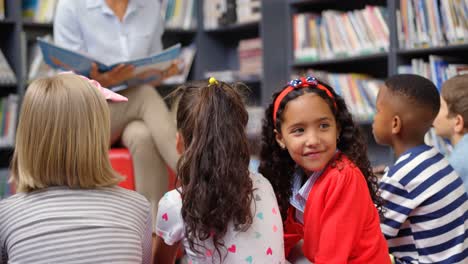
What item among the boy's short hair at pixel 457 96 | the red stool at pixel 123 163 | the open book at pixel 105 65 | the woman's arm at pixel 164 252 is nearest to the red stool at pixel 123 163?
the red stool at pixel 123 163

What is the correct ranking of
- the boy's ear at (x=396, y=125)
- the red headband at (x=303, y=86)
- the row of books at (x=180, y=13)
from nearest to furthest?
1. the red headband at (x=303, y=86)
2. the boy's ear at (x=396, y=125)
3. the row of books at (x=180, y=13)

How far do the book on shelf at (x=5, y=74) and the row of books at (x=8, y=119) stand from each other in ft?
0.26

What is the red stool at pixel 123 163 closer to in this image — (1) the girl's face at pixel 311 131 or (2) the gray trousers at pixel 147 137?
(2) the gray trousers at pixel 147 137

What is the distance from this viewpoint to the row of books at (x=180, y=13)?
3693 mm

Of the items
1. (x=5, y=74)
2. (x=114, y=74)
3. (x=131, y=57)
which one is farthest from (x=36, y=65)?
(x=114, y=74)

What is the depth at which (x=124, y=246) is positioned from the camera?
121cm

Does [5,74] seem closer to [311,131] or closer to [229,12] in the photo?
[229,12]

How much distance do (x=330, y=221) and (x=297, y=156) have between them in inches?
7.8

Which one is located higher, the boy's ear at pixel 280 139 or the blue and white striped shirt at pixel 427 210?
the boy's ear at pixel 280 139

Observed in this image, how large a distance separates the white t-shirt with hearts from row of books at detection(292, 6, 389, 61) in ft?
5.99

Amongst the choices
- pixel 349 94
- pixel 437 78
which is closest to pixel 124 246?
pixel 437 78

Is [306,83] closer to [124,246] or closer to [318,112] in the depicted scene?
[318,112]

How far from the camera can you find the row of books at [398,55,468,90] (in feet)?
8.52

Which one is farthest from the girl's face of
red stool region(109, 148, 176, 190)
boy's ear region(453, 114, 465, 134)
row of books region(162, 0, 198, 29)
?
row of books region(162, 0, 198, 29)
